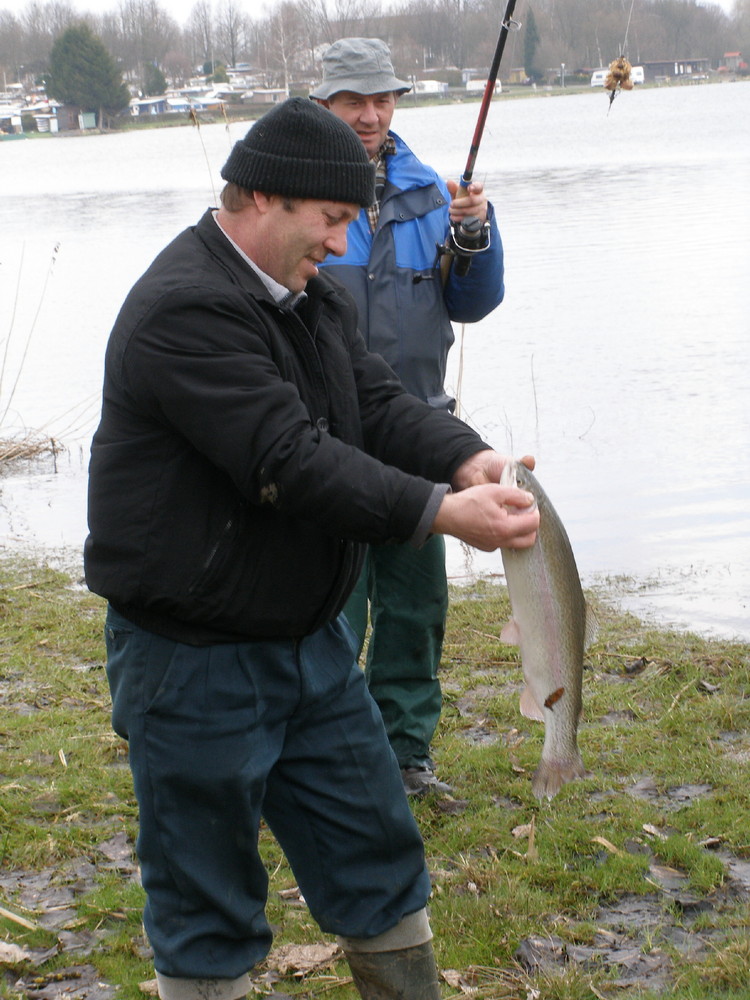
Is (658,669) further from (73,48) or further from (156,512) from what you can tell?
(73,48)

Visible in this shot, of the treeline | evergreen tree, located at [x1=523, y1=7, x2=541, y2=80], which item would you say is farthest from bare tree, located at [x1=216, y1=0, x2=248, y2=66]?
evergreen tree, located at [x1=523, y1=7, x2=541, y2=80]

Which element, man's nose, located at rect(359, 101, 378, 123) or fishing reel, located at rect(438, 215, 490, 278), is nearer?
fishing reel, located at rect(438, 215, 490, 278)

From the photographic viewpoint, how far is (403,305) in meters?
4.55

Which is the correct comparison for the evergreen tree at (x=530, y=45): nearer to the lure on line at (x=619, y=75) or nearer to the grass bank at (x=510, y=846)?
the lure on line at (x=619, y=75)

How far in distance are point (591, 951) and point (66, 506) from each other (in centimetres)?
731

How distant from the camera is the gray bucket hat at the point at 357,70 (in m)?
4.73

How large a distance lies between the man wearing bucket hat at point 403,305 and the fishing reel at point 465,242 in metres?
0.03

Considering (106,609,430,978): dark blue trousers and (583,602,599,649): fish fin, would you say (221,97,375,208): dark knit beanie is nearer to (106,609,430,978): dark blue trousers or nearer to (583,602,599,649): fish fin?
(106,609,430,978): dark blue trousers

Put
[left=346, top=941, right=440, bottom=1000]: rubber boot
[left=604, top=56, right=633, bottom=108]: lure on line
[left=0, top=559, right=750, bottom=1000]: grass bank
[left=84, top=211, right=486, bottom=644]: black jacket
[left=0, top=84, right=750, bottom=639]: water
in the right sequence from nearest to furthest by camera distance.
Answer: [left=84, top=211, right=486, bottom=644]: black jacket
[left=346, top=941, right=440, bottom=1000]: rubber boot
[left=0, top=559, right=750, bottom=1000]: grass bank
[left=604, top=56, right=633, bottom=108]: lure on line
[left=0, top=84, right=750, bottom=639]: water

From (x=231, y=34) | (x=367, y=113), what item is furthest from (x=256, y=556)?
(x=231, y=34)

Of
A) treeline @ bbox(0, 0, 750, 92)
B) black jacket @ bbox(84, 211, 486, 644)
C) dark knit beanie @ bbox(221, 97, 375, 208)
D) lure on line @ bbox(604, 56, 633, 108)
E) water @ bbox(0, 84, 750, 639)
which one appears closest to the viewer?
black jacket @ bbox(84, 211, 486, 644)

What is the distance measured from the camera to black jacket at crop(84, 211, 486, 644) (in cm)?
257

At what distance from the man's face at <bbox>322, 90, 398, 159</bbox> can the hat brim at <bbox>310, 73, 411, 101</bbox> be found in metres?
0.02

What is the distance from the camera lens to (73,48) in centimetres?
6206
